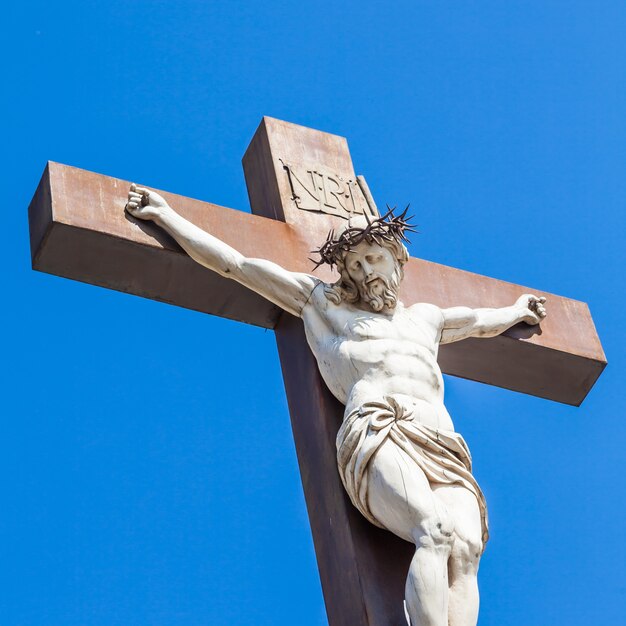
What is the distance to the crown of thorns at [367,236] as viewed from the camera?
675cm

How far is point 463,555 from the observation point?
5.91 m

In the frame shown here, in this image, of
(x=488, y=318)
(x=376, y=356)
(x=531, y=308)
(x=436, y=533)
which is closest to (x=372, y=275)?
(x=376, y=356)

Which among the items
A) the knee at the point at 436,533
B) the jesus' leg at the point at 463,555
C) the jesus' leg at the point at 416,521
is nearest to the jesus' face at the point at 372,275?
the jesus' leg at the point at 416,521

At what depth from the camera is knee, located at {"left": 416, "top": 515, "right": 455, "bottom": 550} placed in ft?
19.1

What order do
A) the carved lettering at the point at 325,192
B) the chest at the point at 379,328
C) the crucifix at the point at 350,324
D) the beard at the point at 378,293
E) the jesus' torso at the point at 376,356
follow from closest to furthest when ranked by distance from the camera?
the crucifix at the point at 350,324 → the jesus' torso at the point at 376,356 → the chest at the point at 379,328 → the beard at the point at 378,293 → the carved lettering at the point at 325,192

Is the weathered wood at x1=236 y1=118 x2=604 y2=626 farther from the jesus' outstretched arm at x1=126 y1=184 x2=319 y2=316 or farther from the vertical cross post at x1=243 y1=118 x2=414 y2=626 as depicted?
the jesus' outstretched arm at x1=126 y1=184 x2=319 y2=316

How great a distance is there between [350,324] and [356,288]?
21cm

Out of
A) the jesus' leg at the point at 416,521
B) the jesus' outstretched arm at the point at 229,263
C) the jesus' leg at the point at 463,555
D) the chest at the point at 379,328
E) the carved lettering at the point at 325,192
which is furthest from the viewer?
the carved lettering at the point at 325,192

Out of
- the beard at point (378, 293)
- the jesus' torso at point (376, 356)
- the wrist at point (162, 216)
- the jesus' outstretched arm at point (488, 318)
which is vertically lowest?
the jesus' torso at point (376, 356)

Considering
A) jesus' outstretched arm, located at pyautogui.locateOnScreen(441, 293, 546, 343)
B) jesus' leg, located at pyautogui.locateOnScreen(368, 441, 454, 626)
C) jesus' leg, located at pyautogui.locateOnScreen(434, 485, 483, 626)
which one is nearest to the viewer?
jesus' leg, located at pyautogui.locateOnScreen(368, 441, 454, 626)

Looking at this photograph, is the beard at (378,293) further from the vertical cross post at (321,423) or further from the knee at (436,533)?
the knee at (436,533)

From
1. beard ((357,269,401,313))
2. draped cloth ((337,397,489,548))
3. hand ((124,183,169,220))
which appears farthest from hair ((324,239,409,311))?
hand ((124,183,169,220))

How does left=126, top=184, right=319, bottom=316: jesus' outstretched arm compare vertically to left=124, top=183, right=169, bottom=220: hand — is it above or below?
below

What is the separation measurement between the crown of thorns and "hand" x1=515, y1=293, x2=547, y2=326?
928 millimetres
